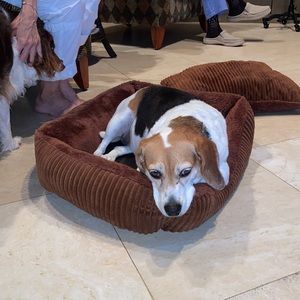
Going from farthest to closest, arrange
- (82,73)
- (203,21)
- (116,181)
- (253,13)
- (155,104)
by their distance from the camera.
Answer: (203,21)
(253,13)
(82,73)
(155,104)
(116,181)

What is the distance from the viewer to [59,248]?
1189 mm

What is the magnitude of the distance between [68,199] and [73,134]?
12.9 inches

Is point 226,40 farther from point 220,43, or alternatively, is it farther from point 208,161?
point 208,161

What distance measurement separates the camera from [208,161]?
3.76 feet

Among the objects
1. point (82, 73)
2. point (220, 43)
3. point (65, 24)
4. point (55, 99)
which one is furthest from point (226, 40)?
point (65, 24)

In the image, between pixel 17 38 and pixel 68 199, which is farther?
pixel 17 38

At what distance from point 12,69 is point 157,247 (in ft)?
2.96

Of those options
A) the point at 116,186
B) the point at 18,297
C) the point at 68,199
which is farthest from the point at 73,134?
the point at 18,297

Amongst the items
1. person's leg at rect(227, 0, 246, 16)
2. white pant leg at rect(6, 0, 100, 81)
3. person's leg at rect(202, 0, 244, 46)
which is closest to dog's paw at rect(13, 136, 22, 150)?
white pant leg at rect(6, 0, 100, 81)

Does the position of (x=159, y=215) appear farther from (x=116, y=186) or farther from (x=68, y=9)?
(x=68, y=9)

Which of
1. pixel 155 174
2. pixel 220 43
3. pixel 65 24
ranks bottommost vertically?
pixel 220 43

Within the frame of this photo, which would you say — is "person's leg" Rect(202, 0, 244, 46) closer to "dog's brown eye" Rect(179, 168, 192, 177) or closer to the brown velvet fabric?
the brown velvet fabric

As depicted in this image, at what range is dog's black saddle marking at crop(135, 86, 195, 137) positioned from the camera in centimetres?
146

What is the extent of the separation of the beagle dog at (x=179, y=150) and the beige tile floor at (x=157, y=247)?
5.7 inches
